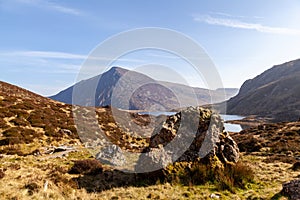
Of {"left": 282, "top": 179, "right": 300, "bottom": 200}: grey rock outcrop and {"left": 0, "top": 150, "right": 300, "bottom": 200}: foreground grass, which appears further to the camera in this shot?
{"left": 0, "top": 150, "right": 300, "bottom": 200}: foreground grass

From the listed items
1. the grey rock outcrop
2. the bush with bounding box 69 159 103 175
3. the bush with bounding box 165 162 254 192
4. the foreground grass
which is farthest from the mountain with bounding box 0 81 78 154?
the grey rock outcrop

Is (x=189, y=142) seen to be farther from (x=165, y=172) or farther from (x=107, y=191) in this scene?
(x=107, y=191)

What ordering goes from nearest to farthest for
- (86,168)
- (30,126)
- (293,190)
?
(293,190)
(86,168)
(30,126)

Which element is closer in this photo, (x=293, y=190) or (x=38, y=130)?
(x=293, y=190)

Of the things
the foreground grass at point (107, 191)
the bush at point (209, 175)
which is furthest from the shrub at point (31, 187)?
the bush at point (209, 175)

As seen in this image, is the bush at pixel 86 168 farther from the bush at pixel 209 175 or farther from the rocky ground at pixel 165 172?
the bush at pixel 209 175

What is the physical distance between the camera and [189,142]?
1463 cm

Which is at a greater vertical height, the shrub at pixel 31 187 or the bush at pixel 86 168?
the shrub at pixel 31 187

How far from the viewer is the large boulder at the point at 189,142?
538 inches

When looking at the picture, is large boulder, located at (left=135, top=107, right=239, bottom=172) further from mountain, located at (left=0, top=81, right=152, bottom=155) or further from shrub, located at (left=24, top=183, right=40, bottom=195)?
mountain, located at (left=0, top=81, right=152, bottom=155)

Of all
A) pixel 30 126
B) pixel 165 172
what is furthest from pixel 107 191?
pixel 30 126

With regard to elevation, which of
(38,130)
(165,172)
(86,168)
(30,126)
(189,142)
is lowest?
(86,168)

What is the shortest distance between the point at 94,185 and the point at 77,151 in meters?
11.3

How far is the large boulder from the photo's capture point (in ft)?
44.9
